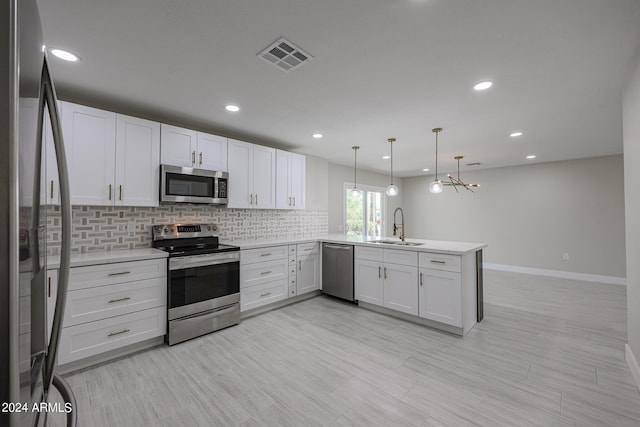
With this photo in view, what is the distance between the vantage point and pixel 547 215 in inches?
227

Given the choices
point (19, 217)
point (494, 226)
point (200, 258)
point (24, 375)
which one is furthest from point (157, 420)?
point (494, 226)

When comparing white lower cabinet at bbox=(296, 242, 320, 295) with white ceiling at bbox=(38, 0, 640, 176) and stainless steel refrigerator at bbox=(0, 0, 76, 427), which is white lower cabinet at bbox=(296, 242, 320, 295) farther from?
stainless steel refrigerator at bbox=(0, 0, 76, 427)

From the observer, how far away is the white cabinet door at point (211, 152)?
128 inches

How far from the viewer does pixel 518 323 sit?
3.23 meters

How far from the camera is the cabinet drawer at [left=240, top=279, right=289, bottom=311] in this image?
130 inches

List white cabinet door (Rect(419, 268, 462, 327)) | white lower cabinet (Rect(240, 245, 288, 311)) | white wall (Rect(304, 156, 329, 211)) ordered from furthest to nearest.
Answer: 1. white wall (Rect(304, 156, 329, 211))
2. white lower cabinet (Rect(240, 245, 288, 311))
3. white cabinet door (Rect(419, 268, 462, 327))

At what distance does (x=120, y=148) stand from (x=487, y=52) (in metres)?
3.20

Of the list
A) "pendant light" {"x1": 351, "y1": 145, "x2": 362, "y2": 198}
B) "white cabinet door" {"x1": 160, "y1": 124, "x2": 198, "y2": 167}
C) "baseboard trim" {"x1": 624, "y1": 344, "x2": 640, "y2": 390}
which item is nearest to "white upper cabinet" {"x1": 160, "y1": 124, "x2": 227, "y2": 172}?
"white cabinet door" {"x1": 160, "y1": 124, "x2": 198, "y2": 167}

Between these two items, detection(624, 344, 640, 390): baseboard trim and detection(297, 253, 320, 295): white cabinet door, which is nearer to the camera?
detection(624, 344, 640, 390): baseboard trim

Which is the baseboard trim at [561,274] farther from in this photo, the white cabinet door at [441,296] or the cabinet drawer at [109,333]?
the cabinet drawer at [109,333]

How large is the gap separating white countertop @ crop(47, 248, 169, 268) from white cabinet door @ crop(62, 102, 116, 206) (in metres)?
0.47

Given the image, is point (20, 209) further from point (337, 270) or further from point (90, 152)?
point (337, 270)

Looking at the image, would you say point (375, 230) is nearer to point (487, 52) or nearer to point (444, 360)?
point (444, 360)

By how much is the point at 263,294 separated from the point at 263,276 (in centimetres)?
23
